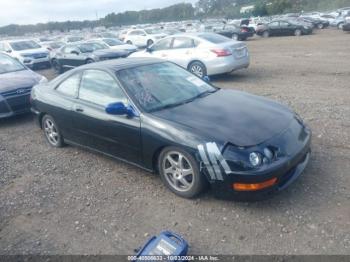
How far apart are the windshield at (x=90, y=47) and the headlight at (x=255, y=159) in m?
12.6

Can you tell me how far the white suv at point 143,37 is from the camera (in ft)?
88.9

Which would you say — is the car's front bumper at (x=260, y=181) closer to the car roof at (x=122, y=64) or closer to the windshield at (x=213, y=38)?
the car roof at (x=122, y=64)

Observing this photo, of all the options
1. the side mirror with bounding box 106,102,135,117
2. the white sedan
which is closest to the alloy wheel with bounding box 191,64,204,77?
the white sedan

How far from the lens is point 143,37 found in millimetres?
27938

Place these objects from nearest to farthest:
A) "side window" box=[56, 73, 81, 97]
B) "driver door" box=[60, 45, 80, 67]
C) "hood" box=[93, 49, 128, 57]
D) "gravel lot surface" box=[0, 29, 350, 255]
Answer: "gravel lot surface" box=[0, 29, 350, 255] → "side window" box=[56, 73, 81, 97] → "hood" box=[93, 49, 128, 57] → "driver door" box=[60, 45, 80, 67]

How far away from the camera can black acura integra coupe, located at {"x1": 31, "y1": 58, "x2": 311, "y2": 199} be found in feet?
11.2

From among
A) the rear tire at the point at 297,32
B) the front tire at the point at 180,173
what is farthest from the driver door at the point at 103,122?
the rear tire at the point at 297,32

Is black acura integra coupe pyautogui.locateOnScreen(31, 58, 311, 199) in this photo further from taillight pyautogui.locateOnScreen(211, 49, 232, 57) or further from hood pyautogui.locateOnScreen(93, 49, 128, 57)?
hood pyautogui.locateOnScreen(93, 49, 128, 57)

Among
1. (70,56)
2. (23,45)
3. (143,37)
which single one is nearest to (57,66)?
(70,56)

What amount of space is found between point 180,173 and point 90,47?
12.5 meters

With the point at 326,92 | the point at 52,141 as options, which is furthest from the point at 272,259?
the point at 326,92

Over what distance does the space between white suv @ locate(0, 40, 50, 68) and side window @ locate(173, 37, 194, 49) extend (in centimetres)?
928

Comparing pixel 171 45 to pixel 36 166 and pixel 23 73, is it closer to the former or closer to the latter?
pixel 23 73

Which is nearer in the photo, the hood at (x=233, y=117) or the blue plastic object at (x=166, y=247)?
the blue plastic object at (x=166, y=247)
